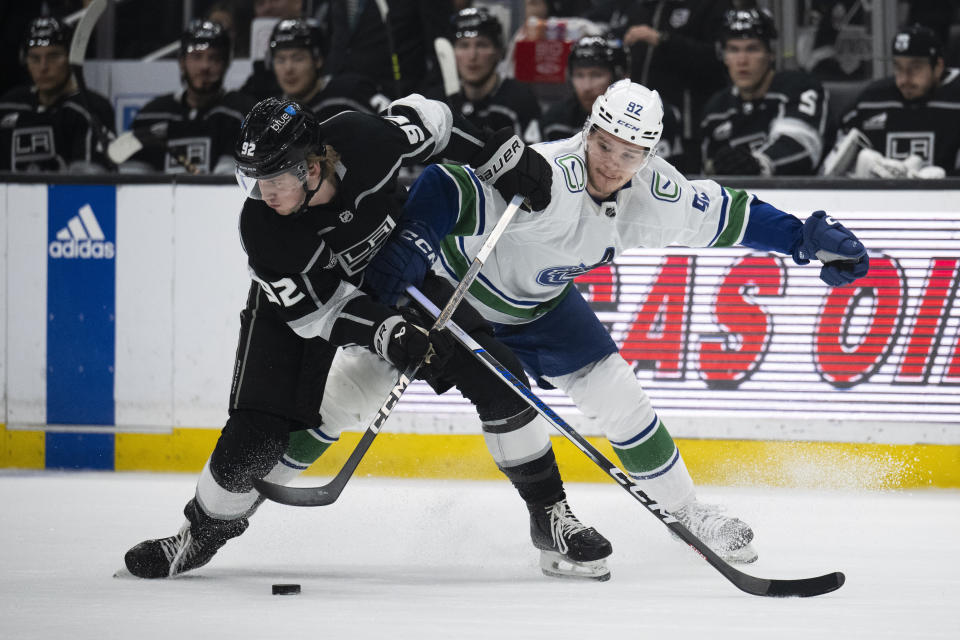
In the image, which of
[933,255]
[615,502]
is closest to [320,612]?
[615,502]

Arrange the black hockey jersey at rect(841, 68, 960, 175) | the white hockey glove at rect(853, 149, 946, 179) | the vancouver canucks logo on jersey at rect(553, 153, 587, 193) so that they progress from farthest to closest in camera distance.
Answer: the black hockey jersey at rect(841, 68, 960, 175) < the white hockey glove at rect(853, 149, 946, 179) < the vancouver canucks logo on jersey at rect(553, 153, 587, 193)

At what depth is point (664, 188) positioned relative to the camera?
3314 millimetres

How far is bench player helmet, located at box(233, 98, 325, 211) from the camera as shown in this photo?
9.21ft

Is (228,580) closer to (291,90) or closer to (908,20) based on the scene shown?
(291,90)

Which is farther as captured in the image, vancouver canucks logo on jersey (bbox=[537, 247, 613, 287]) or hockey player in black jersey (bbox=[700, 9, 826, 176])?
hockey player in black jersey (bbox=[700, 9, 826, 176])

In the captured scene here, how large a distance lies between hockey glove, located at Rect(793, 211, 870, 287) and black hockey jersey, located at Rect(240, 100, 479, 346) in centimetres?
99

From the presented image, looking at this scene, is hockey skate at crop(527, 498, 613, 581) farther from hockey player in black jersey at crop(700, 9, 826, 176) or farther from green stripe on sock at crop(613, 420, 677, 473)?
hockey player in black jersey at crop(700, 9, 826, 176)

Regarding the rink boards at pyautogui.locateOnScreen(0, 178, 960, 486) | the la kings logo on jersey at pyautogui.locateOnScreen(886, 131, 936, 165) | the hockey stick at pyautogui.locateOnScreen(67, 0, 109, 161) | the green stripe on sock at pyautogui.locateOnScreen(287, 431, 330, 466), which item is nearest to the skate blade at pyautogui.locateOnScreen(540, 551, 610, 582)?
the green stripe on sock at pyautogui.locateOnScreen(287, 431, 330, 466)

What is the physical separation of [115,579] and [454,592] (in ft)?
2.71

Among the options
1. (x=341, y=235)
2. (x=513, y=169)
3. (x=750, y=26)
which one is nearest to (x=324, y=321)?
(x=341, y=235)

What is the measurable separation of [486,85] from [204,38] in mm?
1322

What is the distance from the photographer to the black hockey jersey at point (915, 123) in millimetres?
5301

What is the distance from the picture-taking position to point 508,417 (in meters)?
3.18

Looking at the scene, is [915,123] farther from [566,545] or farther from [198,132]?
[198,132]
